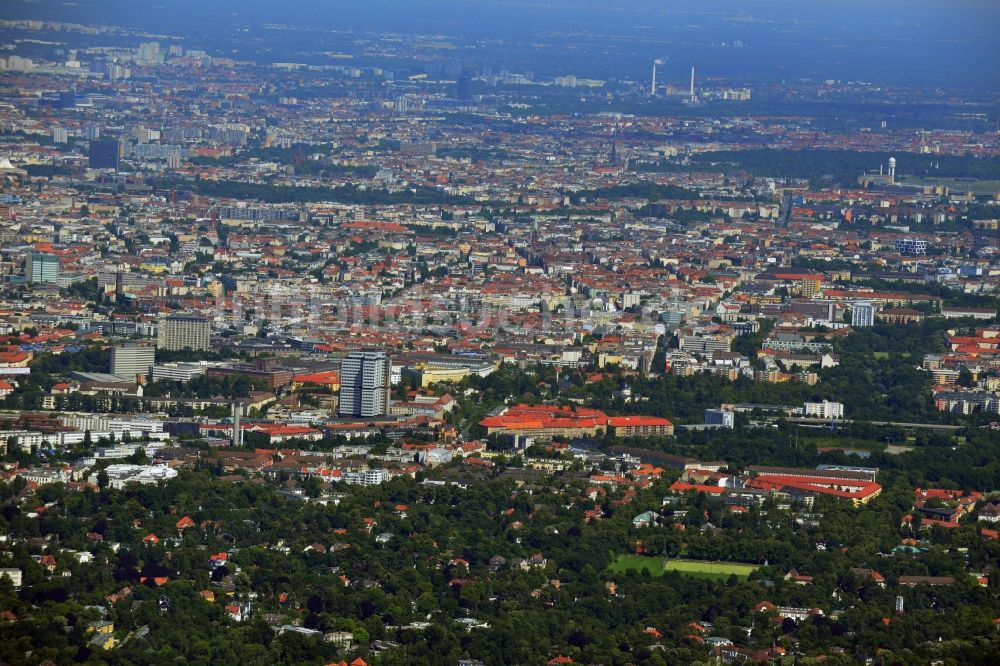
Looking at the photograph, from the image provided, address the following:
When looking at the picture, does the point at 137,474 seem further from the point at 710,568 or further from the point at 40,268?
the point at 40,268

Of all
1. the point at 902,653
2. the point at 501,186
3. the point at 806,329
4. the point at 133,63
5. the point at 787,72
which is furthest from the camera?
the point at 787,72

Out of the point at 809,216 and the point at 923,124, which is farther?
the point at 923,124

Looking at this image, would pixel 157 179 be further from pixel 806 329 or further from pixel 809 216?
pixel 806 329

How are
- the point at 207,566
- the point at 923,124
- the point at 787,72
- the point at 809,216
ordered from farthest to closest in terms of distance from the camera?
the point at 787,72
the point at 923,124
the point at 809,216
the point at 207,566

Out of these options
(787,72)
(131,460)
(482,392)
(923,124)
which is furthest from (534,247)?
(787,72)

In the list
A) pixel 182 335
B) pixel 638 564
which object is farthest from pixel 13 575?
pixel 182 335

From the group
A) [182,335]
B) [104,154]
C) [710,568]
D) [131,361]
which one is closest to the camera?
[710,568]

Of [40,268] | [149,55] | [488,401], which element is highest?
[149,55]
